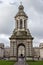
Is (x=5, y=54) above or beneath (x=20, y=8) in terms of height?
beneath

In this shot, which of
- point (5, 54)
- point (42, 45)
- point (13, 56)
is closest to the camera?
point (13, 56)

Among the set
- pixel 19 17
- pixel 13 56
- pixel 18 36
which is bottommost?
pixel 13 56

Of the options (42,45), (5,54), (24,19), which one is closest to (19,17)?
(24,19)

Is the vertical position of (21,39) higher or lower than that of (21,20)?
lower

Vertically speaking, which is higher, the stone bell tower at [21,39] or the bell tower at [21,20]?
the bell tower at [21,20]

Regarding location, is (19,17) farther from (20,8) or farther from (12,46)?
(12,46)

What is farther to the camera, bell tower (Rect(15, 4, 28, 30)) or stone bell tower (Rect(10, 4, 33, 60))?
bell tower (Rect(15, 4, 28, 30))

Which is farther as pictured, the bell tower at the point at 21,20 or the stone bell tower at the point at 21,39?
the bell tower at the point at 21,20

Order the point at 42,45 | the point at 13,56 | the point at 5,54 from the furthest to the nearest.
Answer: the point at 42,45 < the point at 5,54 < the point at 13,56

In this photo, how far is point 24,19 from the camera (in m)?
86.5

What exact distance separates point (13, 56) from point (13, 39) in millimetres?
4410

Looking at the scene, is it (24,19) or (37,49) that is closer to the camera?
(24,19)

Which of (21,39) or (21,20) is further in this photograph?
(21,20)

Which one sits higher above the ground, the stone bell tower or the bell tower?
the bell tower
